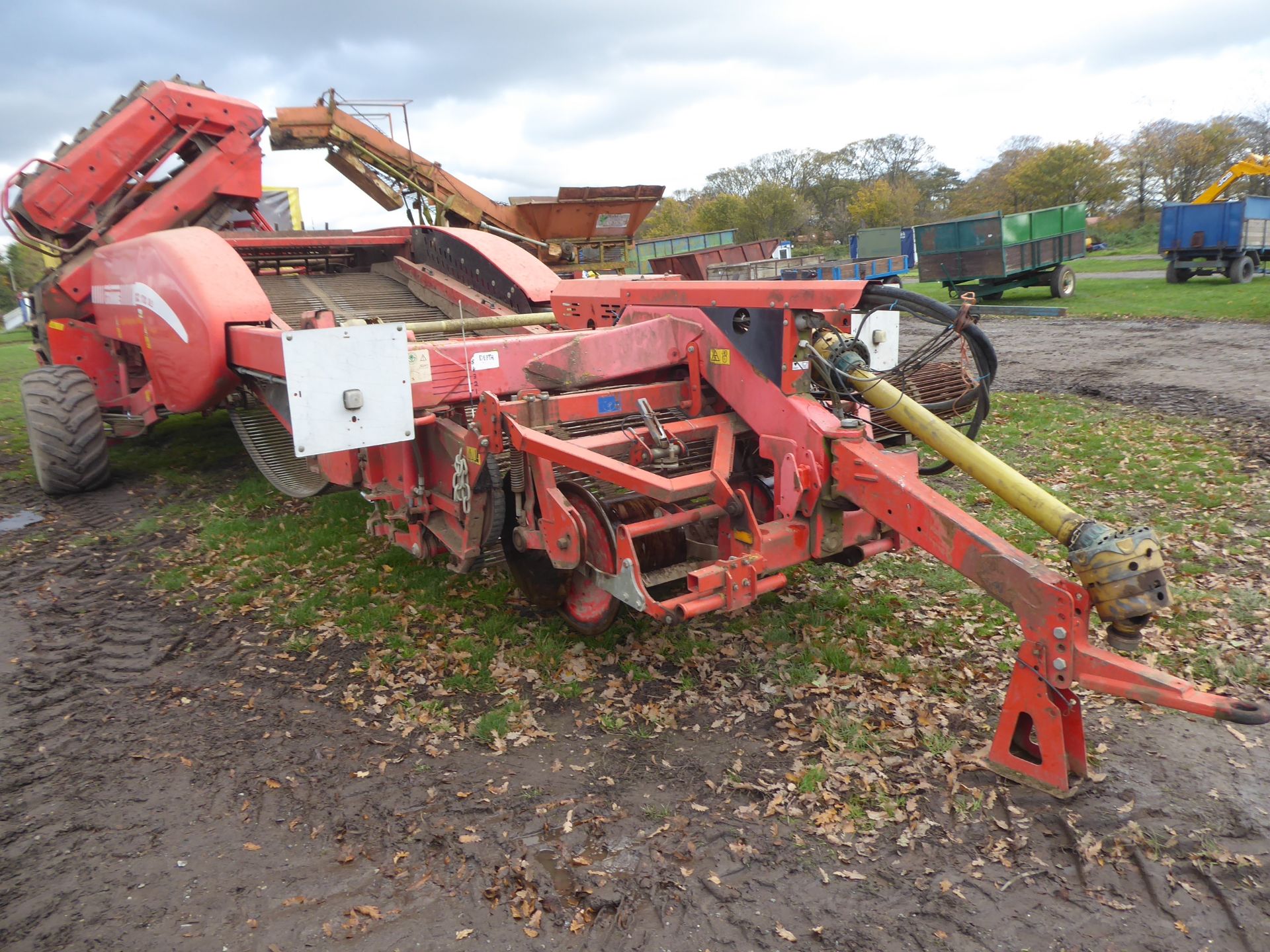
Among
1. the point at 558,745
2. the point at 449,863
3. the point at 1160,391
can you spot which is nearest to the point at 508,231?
the point at 1160,391

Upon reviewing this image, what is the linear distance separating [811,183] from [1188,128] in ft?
56.7

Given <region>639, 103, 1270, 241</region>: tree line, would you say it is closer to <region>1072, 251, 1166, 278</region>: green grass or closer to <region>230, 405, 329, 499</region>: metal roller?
<region>1072, 251, 1166, 278</region>: green grass

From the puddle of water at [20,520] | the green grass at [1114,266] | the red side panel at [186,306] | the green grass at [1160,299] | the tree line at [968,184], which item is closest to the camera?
the red side panel at [186,306]

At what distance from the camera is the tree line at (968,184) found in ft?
114

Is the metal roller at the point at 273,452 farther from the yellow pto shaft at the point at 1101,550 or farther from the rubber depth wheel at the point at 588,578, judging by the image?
the yellow pto shaft at the point at 1101,550

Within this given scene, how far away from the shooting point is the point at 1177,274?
1916cm

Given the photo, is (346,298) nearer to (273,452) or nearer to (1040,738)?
(273,452)

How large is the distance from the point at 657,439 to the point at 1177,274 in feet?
64.3

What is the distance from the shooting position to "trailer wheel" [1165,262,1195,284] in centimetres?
1912

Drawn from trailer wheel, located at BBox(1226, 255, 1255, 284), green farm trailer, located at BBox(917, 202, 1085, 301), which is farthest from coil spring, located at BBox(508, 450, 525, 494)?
trailer wheel, located at BBox(1226, 255, 1255, 284)

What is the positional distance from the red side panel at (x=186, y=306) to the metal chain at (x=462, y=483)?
196 centimetres

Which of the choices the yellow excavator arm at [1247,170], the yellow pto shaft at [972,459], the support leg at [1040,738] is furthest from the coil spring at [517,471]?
the yellow excavator arm at [1247,170]

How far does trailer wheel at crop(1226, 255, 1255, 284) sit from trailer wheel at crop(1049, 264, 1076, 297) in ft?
10.9

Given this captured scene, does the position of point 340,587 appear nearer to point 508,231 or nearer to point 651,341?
point 651,341
